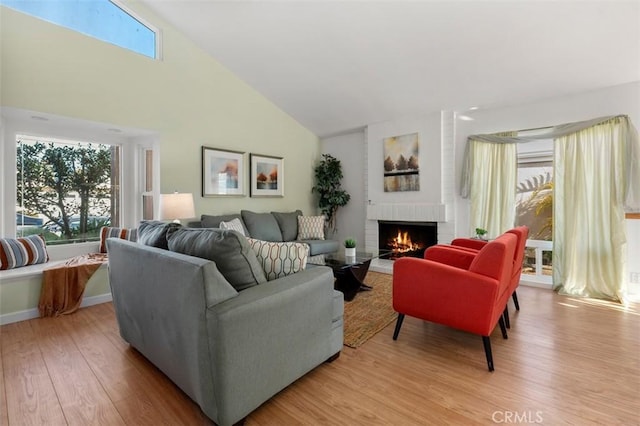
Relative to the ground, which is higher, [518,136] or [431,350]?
[518,136]

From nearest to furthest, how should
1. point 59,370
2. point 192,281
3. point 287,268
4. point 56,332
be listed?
1. point 192,281
2. point 287,268
3. point 59,370
4. point 56,332

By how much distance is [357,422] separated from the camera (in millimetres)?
1562

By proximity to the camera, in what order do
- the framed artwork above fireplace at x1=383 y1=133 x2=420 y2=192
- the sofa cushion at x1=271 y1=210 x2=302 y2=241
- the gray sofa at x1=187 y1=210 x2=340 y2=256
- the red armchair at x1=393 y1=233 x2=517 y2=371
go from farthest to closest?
the sofa cushion at x1=271 y1=210 x2=302 y2=241 < the framed artwork above fireplace at x1=383 y1=133 x2=420 y2=192 < the gray sofa at x1=187 y1=210 x2=340 y2=256 < the red armchair at x1=393 y1=233 x2=517 y2=371

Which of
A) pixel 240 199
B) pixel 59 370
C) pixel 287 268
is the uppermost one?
pixel 240 199

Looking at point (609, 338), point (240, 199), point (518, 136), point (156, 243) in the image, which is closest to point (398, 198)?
point (518, 136)

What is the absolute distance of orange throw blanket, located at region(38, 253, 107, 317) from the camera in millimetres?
3045

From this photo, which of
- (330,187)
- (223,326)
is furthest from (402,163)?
(223,326)

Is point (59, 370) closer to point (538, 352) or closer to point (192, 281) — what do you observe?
point (192, 281)

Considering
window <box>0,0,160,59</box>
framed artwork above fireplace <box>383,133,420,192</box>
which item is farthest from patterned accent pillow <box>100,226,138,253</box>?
framed artwork above fireplace <box>383,133,420,192</box>

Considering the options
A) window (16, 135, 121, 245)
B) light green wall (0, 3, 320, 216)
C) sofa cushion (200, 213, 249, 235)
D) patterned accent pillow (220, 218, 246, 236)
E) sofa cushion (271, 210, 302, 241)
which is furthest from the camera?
sofa cushion (271, 210, 302, 241)

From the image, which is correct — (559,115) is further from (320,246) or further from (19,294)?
(19,294)

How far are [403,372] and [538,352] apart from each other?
1122mm

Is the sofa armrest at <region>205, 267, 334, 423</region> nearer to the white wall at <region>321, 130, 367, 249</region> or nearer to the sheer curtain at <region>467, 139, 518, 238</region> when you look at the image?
the sheer curtain at <region>467, 139, 518, 238</region>

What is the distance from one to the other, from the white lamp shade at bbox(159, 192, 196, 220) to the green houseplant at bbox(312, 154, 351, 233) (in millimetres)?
2873
